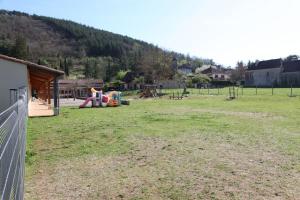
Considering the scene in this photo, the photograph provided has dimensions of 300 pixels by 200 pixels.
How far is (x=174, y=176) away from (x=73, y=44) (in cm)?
14189

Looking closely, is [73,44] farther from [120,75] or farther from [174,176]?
[174,176]

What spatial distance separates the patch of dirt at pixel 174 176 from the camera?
619 cm

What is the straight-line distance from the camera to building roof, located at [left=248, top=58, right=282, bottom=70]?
267ft

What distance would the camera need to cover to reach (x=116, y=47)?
139000mm

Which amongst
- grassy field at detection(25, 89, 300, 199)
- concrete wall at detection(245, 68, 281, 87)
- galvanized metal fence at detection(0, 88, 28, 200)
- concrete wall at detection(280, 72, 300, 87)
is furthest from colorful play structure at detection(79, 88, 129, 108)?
concrete wall at detection(245, 68, 281, 87)

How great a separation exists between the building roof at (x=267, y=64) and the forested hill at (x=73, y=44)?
34.5 m

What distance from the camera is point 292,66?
255ft

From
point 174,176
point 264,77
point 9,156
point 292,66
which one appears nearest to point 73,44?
point 264,77

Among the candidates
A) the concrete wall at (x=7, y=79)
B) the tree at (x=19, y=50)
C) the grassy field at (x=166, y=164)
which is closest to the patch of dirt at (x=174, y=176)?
the grassy field at (x=166, y=164)

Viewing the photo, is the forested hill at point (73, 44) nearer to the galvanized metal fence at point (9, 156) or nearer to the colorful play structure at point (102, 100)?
the colorful play structure at point (102, 100)

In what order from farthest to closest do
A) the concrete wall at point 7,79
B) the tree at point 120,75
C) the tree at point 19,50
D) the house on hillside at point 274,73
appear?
the tree at point 120,75 < the tree at point 19,50 < the house on hillside at point 274,73 < the concrete wall at point 7,79

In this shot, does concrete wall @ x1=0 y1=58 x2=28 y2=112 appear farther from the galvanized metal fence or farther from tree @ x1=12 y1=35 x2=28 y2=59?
tree @ x1=12 y1=35 x2=28 y2=59

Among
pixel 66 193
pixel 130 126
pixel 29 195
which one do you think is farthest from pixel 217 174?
pixel 130 126

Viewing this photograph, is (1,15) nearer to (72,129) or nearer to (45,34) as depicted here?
(45,34)
